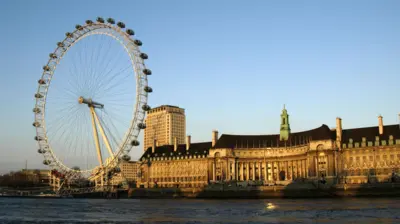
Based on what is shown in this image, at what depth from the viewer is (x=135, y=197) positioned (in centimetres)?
13062

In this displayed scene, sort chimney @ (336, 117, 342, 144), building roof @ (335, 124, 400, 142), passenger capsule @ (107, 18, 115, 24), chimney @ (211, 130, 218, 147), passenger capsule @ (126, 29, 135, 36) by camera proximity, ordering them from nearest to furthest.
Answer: passenger capsule @ (126, 29, 135, 36), passenger capsule @ (107, 18, 115, 24), building roof @ (335, 124, 400, 142), chimney @ (336, 117, 342, 144), chimney @ (211, 130, 218, 147)

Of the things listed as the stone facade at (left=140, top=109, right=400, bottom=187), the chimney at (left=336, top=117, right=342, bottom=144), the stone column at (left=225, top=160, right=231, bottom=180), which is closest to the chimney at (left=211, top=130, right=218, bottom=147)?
the stone facade at (left=140, top=109, right=400, bottom=187)

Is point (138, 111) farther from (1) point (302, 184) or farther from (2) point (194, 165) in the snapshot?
(2) point (194, 165)

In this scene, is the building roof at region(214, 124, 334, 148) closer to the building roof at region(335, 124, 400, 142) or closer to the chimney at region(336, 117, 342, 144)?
the chimney at region(336, 117, 342, 144)

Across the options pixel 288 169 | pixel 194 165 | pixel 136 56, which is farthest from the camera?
pixel 194 165

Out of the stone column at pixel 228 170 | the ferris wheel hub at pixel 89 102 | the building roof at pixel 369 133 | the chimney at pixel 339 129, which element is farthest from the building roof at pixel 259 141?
the ferris wheel hub at pixel 89 102

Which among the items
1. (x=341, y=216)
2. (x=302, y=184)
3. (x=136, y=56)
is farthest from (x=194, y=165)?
(x=341, y=216)

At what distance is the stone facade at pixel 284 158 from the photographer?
392 ft

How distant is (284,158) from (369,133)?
28213mm

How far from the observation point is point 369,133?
123750 mm

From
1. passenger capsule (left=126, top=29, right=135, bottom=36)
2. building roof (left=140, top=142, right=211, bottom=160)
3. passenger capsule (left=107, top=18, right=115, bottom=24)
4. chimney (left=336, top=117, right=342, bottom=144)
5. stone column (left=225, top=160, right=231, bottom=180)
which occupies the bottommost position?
stone column (left=225, top=160, right=231, bottom=180)

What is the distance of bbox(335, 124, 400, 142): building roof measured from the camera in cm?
11944

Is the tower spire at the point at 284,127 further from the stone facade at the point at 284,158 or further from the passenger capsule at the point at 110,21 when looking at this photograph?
the passenger capsule at the point at 110,21

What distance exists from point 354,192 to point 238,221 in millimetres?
57468
